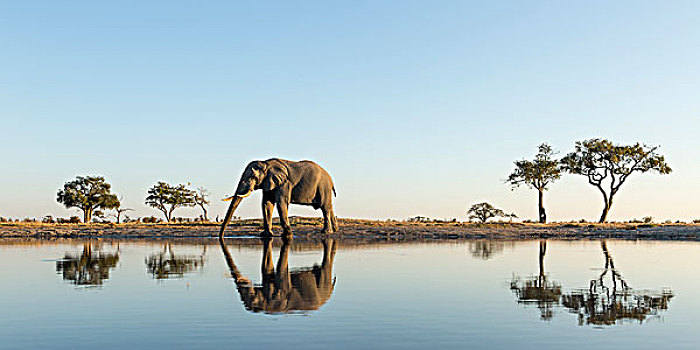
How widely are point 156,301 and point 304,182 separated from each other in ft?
80.1

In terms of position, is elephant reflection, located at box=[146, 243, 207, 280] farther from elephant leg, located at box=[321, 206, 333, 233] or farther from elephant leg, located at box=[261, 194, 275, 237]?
elephant leg, located at box=[321, 206, 333, 233]

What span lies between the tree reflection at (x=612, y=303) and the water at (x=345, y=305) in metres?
0.03

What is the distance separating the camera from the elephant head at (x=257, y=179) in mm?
33625

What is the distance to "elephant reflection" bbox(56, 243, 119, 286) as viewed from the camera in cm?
1412

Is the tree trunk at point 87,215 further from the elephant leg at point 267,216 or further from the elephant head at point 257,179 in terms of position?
the elephant leg at point 267,216

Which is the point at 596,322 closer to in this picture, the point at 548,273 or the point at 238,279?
the point at 548,273

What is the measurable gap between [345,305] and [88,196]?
7455 cm

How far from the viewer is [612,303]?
10.8 m

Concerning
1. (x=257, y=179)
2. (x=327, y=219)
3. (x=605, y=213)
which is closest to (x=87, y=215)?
(x=327, y=219)

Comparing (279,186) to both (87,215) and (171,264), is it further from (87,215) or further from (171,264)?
(87,215)

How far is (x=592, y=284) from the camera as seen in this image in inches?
528

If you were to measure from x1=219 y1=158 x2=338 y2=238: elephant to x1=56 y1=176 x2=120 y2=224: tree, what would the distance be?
164 ft

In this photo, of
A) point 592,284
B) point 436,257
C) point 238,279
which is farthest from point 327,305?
point 436,257

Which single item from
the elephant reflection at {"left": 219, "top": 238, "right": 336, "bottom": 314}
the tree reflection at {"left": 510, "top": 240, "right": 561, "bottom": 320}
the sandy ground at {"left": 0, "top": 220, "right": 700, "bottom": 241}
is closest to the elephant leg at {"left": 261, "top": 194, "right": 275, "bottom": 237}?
the sandy ground at {"left": 0, "top": 220, "right": 700, "bottom": 241}
